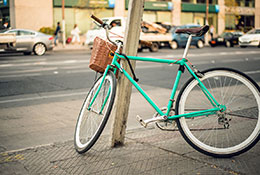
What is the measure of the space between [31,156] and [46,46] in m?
18.0

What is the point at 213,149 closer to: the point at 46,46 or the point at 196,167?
the point at 196,167

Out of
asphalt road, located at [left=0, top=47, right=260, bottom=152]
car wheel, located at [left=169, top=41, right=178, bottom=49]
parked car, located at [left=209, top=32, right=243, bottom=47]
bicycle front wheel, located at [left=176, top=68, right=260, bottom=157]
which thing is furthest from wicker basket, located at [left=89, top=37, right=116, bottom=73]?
parked car, located at [left=209, top=32, right=243, bottom=47]

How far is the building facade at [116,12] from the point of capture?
3444cm

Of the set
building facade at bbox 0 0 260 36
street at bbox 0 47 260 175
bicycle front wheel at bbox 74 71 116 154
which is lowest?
street at bbox 0 47 260 175

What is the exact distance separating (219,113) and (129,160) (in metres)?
1.03

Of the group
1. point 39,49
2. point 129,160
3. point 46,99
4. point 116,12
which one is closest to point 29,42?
point 39,49

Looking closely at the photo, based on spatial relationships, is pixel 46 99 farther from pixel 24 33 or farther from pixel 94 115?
pixel 24 33

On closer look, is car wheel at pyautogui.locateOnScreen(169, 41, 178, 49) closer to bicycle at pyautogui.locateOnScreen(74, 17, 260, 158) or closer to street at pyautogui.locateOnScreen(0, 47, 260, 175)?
street at pyautogui.locateOnScreen(0, 47, 260, 175)

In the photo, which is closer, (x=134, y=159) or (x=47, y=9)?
(x=134, y=159)

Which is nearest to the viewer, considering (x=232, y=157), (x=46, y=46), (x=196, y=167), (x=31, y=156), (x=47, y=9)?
(x=196, y=167)

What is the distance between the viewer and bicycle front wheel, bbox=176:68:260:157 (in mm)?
3539

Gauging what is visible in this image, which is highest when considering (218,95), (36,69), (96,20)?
(96,20)

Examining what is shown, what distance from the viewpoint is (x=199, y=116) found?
3715 mm

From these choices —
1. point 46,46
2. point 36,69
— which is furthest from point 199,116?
point 46,46
